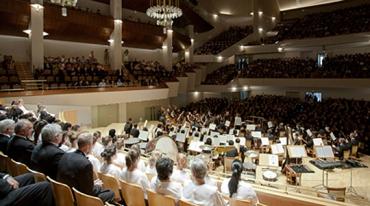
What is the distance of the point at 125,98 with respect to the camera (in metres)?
16.0

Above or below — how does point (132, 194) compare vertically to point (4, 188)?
below

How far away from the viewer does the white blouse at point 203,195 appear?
3443 millimetres

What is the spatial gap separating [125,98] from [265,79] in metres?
10.1

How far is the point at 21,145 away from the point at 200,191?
2239 mm

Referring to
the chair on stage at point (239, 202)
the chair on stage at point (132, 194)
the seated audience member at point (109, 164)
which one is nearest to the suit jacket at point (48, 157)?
the chair on stage at point (132, 194)

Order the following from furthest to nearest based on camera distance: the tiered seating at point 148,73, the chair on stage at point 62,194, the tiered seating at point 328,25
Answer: the tiered seating at point 328,25
the tiered seating at point 148,73
the chair on stage at point 62,194

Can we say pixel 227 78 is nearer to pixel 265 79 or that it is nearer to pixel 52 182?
pixel 265 79

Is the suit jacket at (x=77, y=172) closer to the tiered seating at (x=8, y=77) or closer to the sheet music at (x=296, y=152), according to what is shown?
the sheet music at (x=296, y=152)

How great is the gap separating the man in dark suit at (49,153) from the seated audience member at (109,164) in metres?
0.84

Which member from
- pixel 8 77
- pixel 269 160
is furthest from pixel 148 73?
pixel 269 160

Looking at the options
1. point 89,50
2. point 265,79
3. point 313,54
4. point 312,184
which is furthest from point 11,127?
point 313,54

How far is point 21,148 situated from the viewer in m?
4.22

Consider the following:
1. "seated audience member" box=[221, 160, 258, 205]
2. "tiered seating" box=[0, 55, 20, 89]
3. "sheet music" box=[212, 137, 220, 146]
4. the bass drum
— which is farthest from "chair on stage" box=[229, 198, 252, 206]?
"tiered seating" box=[0, 55, 20, 89]

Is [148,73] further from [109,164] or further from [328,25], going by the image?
[109,164]
